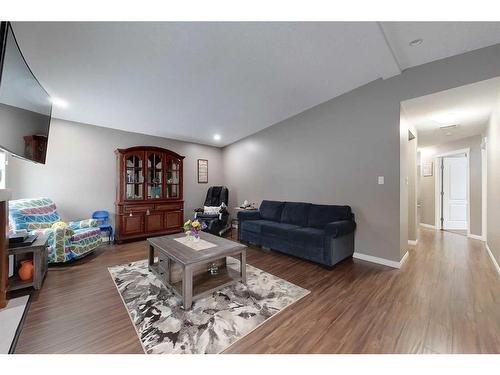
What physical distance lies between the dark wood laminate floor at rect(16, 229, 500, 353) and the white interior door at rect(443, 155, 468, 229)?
314 centimetres

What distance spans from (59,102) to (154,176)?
1.89 metres

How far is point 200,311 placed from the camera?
1813 mm

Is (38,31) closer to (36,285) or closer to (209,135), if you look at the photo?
(36,285)

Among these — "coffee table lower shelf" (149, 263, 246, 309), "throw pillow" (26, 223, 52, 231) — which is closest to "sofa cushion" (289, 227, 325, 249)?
"coffee table lower shelf" (149, 263, 246, 309)

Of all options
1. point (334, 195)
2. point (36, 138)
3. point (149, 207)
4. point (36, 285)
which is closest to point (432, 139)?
point (334, 195)

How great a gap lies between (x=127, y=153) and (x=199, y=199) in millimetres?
2077

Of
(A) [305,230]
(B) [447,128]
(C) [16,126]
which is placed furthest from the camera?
(B) [447,128]

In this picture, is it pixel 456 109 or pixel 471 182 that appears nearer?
pixel 456 109

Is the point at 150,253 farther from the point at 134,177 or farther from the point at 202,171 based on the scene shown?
the point at 202,171

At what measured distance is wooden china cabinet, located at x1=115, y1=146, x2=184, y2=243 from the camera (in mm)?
3973

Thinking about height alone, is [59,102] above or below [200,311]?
above

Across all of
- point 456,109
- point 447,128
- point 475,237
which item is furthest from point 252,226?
point 475,237

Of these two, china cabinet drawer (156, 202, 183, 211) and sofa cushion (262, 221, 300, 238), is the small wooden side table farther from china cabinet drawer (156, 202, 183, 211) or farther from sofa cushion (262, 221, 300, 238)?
sofa cushion (262, 221, 300, 238)
